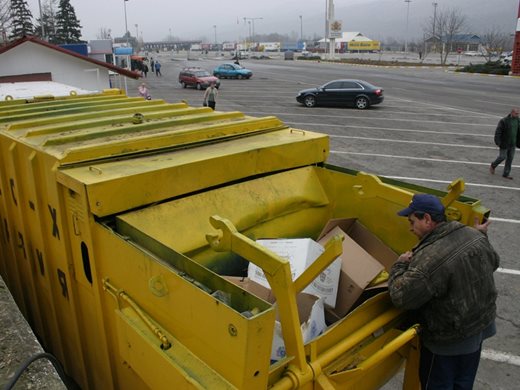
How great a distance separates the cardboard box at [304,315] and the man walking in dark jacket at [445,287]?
44 centimetres

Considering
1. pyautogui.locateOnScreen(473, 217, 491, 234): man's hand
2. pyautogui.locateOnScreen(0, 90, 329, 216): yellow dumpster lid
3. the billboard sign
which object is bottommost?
pyautogui.locateOnScreen(473, 217, 491, 234): man's hand

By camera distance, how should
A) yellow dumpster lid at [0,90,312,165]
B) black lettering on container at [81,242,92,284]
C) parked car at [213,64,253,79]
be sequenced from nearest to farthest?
black lettering on container at [81,242,92,284] → yellow dumpster lid at [0,90,312,165] → parked car at [213,64,253,79]

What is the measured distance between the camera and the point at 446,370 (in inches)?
118

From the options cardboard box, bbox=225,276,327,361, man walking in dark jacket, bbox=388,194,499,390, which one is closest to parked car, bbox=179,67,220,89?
cardboard box, bbox=225,276,327,361

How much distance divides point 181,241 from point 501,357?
362 centimetres

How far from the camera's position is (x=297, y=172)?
3971 mm

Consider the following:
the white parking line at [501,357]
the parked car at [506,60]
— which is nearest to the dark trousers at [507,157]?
the white parking line at [501,357]

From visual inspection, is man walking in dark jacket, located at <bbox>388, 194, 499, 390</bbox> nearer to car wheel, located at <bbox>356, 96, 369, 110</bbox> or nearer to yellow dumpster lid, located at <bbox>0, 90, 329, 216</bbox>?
yellow dumpster lid, located at <bbox>0, 90, 329, 216</bbox>

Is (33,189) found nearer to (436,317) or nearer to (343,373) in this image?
(343,373)

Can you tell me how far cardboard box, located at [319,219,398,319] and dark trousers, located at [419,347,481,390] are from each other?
0.56 meters

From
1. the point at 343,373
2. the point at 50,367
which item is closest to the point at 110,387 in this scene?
the point at 50,367

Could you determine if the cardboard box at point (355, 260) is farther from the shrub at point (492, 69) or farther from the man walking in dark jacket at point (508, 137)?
the shrub at point (492, 69)

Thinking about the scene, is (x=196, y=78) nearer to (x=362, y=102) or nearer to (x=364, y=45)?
(x=362, y=102)

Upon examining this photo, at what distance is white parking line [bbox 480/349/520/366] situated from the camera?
4.66 m
